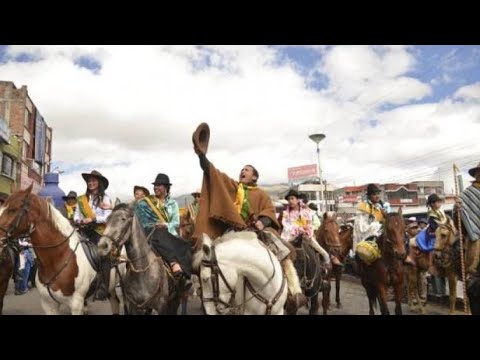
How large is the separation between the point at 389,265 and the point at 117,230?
4749 mm

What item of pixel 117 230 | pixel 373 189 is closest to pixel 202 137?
pixel 117 230

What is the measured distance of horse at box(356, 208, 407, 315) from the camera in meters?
5.89

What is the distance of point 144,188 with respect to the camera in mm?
8680

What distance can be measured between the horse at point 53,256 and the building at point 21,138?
24140mm

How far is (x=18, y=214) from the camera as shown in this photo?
4359mm

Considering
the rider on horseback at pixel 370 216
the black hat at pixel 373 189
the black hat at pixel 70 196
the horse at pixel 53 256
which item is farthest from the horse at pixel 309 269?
the black hat at pixel 70 196

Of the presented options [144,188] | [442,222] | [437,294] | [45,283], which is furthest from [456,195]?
[144,188]

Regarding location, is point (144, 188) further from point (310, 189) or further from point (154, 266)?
A: point (310, 189)

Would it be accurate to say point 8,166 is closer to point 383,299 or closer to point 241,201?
point 241,201

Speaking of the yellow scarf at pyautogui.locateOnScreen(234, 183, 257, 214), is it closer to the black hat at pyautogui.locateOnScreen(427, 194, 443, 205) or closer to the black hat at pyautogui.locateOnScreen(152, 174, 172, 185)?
the black hat at pyautogui.locateOnScreen(152, 174, 172, 185)

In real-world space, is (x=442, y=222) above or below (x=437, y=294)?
above
